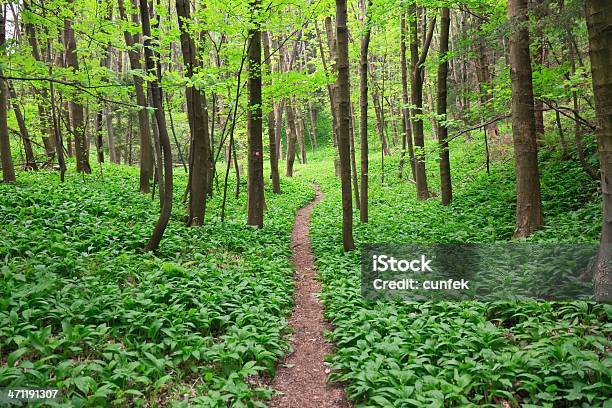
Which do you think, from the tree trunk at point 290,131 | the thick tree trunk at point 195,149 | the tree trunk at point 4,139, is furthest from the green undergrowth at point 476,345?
the tree trunk at point 290,131

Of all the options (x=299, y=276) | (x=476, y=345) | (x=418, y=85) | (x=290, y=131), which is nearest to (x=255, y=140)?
(x=299, y=276)

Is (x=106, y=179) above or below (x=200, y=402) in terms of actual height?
above

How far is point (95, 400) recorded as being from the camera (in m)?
3.51

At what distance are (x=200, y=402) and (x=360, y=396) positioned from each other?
1.63 meters

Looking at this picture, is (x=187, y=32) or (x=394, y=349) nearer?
(x=394, y=349)

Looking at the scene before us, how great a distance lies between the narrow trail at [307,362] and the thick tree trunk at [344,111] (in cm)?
163

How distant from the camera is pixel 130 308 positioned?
5223 mm

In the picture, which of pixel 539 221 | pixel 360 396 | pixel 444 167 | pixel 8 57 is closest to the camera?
pixel 360 396

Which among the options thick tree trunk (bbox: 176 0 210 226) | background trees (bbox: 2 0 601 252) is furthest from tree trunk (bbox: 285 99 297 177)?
thick tree trunk (bbox: 176 0 210 226)

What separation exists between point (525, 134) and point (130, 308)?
7398 millimetres

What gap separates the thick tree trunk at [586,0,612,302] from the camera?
4625mm

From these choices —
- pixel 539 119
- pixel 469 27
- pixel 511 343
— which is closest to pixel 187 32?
pixel 469 27

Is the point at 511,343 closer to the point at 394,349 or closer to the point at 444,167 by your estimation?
the point at 394,349

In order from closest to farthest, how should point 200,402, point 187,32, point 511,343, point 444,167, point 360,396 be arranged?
point 200,402 → point 360,396 → point 511,343 → point 187,32 → point 444,167
